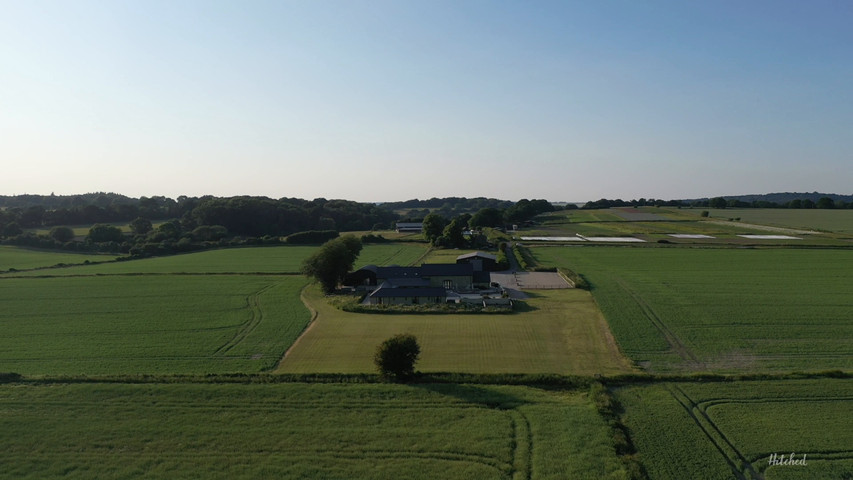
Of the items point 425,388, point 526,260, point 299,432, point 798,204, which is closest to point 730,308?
point 425,388

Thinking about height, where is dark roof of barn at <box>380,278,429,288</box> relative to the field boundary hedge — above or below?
above

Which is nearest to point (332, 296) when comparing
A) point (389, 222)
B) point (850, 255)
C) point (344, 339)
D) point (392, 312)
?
point (392, 312)

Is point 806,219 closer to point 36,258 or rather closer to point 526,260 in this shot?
point 526,260

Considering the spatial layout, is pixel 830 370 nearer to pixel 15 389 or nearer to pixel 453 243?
pixel 15 389

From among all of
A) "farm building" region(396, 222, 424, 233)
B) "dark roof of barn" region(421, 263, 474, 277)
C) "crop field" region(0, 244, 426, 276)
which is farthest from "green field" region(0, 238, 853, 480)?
"farm building" region(396, 222, 424, 233)

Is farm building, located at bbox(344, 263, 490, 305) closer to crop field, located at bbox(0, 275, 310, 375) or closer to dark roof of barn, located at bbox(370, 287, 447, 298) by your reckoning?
dark roof of barn, located at bbox(370, 287, 447, 298)
